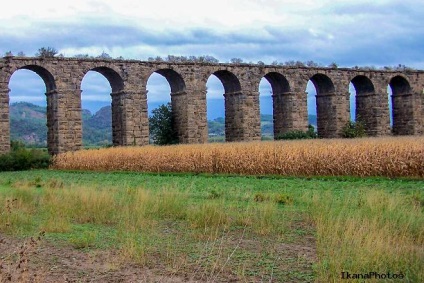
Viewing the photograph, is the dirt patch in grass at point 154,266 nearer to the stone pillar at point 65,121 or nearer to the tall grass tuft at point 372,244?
the tall grass tuft at point 372,244

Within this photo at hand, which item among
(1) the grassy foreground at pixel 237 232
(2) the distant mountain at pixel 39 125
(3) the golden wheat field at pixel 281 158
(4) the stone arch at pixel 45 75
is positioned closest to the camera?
(1) the grassy foreground at pixel 237 232

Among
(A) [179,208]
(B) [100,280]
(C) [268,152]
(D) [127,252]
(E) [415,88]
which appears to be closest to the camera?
(B) [100,280]

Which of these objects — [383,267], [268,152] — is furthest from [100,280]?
[268,152]

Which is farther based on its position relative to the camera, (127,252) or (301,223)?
(301,223)

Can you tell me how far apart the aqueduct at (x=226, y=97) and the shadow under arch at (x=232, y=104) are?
2.2 inches

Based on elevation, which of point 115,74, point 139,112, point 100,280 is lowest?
A: point 100,280

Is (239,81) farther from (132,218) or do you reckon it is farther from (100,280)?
(100,280)

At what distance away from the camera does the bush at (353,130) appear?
34.0 metres

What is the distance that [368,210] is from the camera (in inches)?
344

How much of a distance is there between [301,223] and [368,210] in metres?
1.03

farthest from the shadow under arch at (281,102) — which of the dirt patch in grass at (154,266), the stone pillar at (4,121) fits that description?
the dirt patch in grass at (154,266)

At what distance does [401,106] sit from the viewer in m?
38.7

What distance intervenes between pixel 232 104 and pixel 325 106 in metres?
6.21

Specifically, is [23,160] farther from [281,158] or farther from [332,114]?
[332,114]
